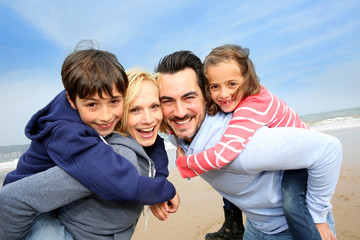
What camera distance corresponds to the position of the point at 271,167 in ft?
5.84

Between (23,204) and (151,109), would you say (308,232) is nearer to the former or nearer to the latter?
(151,109)

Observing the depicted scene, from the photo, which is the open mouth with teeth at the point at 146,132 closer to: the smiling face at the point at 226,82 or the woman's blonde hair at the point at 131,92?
the woman's blonde hair at the point at 131,92

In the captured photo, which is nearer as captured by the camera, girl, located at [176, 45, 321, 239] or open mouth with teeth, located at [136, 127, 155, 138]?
girl, located at [176, 45, 321, 239]

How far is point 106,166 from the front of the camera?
4.66 ft

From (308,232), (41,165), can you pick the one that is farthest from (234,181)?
(41,165)

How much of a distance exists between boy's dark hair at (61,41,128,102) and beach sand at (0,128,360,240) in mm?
3249

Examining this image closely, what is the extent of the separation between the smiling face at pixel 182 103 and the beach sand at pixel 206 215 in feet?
8.24

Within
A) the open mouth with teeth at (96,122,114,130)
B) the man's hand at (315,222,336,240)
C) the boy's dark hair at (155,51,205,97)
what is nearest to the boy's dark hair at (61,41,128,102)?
the open mouth with teeth at (96,122,114,130)

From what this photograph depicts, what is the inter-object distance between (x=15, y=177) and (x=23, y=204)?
0.38 metres

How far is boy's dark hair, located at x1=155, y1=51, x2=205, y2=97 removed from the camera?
2.43 m

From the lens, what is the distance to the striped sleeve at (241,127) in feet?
6.01

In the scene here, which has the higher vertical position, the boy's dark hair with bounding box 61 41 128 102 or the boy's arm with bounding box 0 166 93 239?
the boy's dark hair with bounding box 61 41 128 102

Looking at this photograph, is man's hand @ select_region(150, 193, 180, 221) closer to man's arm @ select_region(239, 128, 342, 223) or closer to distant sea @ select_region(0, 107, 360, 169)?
man's arm @ select_region(239, 128, 342, 223)

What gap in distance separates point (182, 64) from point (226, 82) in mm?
478
